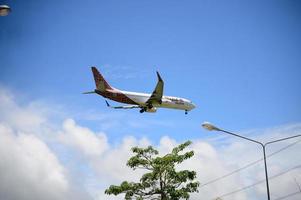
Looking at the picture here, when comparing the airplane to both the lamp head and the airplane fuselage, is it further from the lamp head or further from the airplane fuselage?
the lamp head

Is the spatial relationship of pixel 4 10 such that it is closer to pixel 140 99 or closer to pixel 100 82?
pixel 100 82

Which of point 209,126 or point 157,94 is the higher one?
point 157,94

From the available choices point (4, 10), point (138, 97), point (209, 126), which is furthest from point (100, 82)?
point (4, 10)

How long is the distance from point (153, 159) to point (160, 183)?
227cm

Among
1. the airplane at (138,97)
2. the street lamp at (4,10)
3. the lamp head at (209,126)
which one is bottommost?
the street lamp at (4,10)

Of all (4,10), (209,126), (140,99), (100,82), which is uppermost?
(100,82)

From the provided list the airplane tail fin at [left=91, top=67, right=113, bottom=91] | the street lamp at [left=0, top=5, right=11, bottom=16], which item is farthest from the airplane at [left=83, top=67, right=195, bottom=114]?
the street lamp at [left=0, top=5, right=11, bottom=16]

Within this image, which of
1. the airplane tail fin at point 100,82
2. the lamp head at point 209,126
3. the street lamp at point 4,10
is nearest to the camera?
the street lamp at point 4,10

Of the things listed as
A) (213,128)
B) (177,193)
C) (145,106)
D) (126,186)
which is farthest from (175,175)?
(145,106)

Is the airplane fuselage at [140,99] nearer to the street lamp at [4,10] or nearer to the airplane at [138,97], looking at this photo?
the airplane at [138,97]

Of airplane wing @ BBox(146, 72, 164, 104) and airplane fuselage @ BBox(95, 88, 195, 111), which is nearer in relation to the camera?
airplane wing @ BBox(146, 72, 164, 104)

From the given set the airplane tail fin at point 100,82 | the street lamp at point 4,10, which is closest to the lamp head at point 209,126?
the street lamp at point 4,10

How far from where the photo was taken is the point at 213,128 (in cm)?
2541

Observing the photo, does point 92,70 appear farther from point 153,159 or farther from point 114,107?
point 153,159
